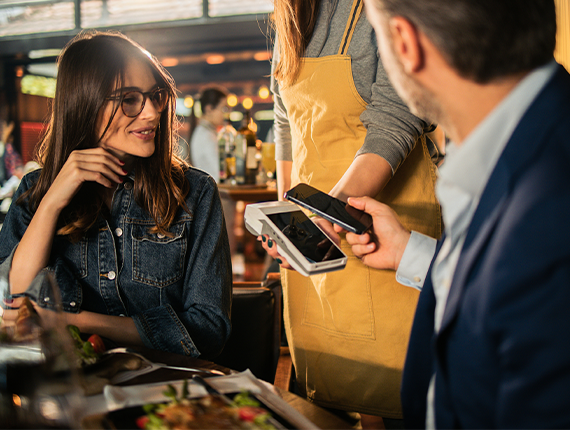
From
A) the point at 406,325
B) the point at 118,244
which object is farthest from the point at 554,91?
the point at 118,244

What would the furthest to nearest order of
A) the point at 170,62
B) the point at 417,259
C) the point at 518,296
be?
the point at 170,62 → the point at 417,259 → the point at 518,296

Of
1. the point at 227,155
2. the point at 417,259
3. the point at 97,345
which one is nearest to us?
the point at 97,345

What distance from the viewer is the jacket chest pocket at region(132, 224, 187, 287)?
132 centimetres

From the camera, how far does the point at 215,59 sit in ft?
33.7

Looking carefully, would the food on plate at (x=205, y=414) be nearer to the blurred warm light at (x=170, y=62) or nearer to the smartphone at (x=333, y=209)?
the smartphone at (x=333, y=209)

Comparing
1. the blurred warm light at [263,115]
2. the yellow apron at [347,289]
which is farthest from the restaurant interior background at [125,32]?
the blurred warm light at [263,115]

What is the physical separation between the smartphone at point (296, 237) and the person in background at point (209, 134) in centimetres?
383

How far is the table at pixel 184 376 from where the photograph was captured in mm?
666

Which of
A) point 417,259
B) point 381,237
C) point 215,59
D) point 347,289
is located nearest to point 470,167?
point 417,259

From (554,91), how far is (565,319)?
275 mm

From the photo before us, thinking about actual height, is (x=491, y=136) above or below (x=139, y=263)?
above

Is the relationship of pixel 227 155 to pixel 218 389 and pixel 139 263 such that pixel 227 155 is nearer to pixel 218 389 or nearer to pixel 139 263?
pixel 139 263

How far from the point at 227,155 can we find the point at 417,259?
2303 millimetres

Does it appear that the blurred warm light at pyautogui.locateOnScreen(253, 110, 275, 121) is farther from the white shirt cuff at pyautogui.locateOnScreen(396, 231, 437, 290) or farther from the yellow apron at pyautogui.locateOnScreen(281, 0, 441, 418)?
the white shirt cuff at pyautogui.locateOnScreen(396, 231, 437, 290)
